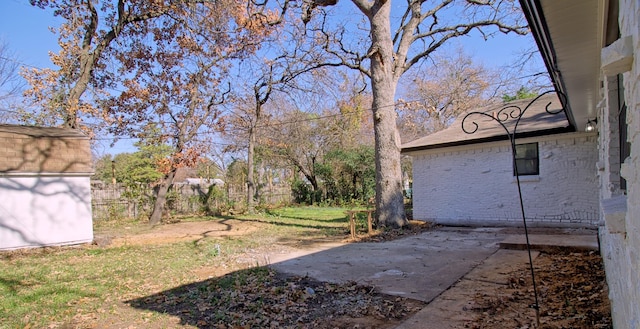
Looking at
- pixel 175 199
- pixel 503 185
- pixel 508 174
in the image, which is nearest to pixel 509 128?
pixel 508 174

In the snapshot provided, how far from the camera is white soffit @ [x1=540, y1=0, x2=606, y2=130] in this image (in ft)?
7.75

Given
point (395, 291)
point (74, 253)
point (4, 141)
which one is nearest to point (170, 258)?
point (74, 253)

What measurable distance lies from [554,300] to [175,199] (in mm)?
16667

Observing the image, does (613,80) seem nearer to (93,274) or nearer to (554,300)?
(554,300)

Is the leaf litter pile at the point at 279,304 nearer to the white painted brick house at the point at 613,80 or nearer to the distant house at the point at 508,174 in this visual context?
the white painted brick house at the point at 613,80

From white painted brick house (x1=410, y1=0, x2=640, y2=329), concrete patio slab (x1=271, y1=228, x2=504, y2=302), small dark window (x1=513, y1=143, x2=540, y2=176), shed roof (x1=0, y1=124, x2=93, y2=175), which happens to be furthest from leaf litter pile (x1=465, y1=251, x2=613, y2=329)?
shed roof (x1=0, y1=124, x2=93, y2=175)

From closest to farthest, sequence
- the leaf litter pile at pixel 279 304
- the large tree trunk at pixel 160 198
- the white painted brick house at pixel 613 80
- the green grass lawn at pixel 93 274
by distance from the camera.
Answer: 1. the white painted brick house at pixel 613 80
2. the leaf litter pile at pixel 279 304
3. the green grass lawn at pixel 93 274
4. the large tree trunk at pixel 160 198

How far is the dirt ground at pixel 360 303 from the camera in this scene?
3240 mm

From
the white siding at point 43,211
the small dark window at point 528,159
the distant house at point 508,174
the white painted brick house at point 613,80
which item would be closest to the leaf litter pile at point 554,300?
the white painted brick house at point 613,80

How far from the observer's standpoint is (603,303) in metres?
3.31

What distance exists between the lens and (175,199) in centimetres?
1716

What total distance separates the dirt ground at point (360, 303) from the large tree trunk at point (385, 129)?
4662 millimetres

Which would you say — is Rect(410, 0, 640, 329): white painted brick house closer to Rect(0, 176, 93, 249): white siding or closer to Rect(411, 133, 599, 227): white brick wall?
Rect(411, 133, 599, 227): white brick wall

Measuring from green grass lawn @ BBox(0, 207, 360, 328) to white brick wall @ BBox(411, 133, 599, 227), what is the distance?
349 cm
